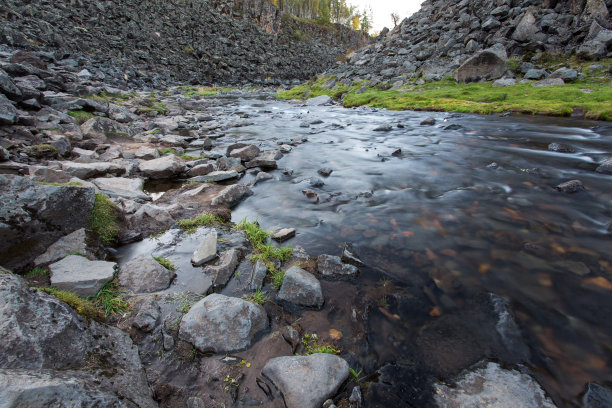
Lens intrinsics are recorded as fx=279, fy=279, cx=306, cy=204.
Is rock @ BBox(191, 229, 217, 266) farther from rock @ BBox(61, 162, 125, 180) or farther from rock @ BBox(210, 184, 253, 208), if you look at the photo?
rock @ BBox(61, 162, 125, 180)

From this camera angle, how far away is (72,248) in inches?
159

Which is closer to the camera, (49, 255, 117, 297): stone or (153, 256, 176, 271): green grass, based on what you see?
(49, 255, 117, 297): stone

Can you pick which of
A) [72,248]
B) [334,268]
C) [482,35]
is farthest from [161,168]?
[482,35]

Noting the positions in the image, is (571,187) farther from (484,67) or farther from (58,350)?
(484,67)

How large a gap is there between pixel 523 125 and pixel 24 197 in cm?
1761

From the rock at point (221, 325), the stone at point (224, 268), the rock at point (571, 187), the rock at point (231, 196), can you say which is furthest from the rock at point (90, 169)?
the rock at point (571, 187)

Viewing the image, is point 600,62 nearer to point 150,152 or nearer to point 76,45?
point 150,152

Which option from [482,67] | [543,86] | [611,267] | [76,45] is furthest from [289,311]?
[76,45]

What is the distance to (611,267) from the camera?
3.98 meters

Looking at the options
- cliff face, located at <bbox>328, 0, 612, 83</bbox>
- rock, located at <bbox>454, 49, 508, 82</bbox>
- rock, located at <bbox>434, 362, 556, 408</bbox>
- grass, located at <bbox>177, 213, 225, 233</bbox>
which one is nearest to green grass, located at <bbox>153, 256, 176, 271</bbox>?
grass, located at <bbox>177, 213, 225, 233</bbox>

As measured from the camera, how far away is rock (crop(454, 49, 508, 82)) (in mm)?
22594

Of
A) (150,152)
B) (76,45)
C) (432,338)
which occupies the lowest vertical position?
(432,338)

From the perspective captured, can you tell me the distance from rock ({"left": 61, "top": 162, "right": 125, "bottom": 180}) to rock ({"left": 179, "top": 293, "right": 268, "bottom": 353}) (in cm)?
604

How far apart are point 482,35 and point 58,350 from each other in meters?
38.0
